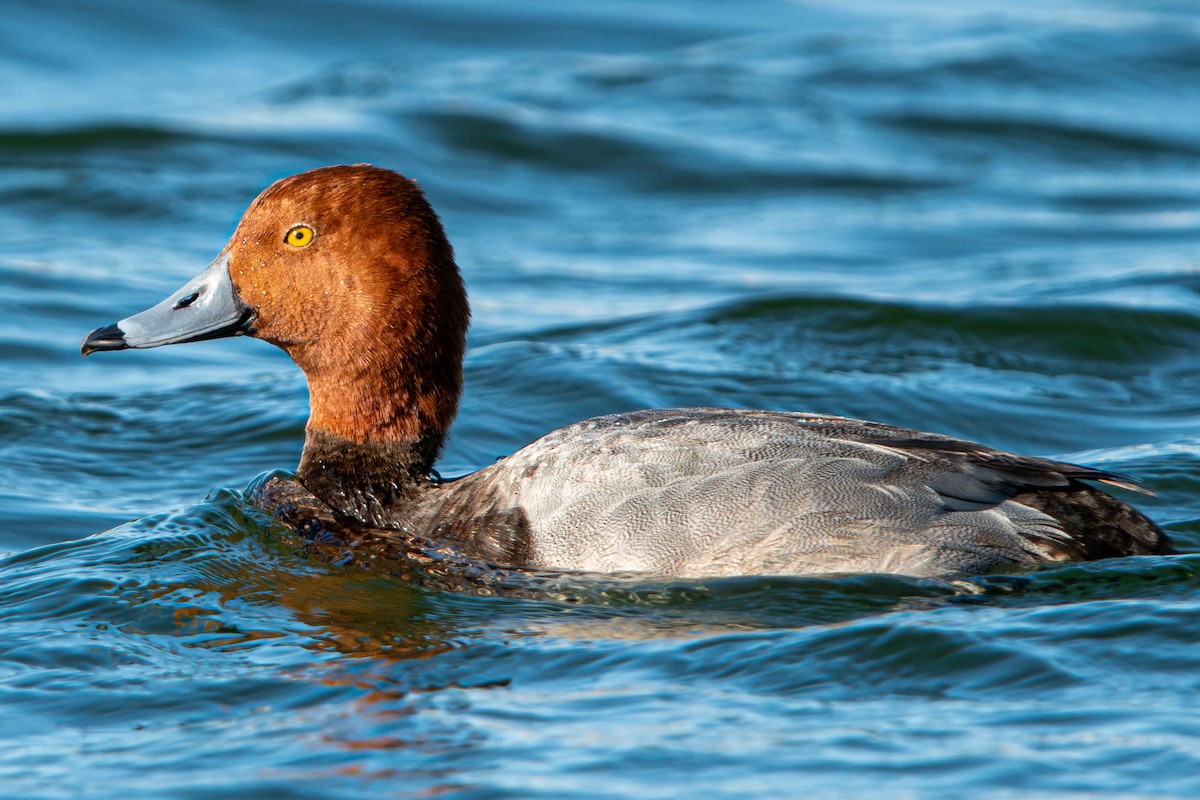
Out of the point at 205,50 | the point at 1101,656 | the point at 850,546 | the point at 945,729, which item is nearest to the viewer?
the point at 945,729

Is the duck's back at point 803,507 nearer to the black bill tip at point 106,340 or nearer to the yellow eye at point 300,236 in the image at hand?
the yellow eye at point 300,236

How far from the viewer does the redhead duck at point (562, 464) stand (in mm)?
5719

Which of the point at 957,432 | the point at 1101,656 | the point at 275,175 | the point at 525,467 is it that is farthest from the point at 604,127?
the point at 1101,656

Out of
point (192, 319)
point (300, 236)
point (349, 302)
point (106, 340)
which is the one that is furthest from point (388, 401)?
point (106, 340)

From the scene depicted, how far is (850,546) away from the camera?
5.69 meters

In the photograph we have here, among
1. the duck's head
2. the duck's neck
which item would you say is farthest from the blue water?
the duck's head

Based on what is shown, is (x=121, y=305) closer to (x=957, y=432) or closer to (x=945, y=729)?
(x=957, y=432)

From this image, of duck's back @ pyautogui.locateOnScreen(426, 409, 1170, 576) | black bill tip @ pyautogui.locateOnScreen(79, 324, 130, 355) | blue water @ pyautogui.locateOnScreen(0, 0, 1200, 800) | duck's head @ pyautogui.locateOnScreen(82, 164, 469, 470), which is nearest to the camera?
blue water @ pyautogui.locateOnScreen(0, 0, 1200, 800)

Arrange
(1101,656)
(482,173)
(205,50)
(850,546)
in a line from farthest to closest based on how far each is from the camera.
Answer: (205,50) < (482,173) < (850,546) < (1101,656)

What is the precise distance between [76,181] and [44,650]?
878 cm

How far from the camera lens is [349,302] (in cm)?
671

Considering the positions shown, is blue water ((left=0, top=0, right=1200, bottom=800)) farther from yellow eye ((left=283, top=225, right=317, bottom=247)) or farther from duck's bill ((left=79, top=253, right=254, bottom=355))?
yellow eye ((left=283, top=225, right=317, bottom=247))

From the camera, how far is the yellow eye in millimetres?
6746

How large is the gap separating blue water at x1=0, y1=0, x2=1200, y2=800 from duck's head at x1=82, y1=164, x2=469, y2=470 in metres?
0.75
